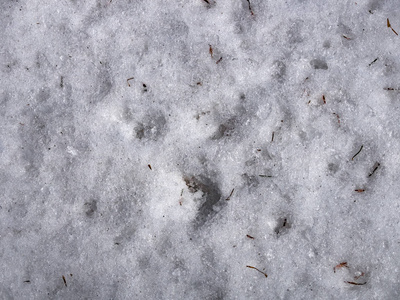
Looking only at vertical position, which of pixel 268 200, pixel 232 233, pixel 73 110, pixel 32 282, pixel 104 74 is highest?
pixel 104 74

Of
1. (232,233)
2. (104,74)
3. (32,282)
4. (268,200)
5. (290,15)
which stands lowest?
(32,282)

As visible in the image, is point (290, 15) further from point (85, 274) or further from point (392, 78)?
point (85, 274)

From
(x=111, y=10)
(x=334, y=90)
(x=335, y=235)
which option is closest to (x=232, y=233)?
(x=335, y=235)

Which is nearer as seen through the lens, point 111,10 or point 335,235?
point 335,235

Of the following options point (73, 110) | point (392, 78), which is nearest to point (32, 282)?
point (73, 110)

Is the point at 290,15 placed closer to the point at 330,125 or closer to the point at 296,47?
the point at 296,47

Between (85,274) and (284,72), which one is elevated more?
(284,72)
